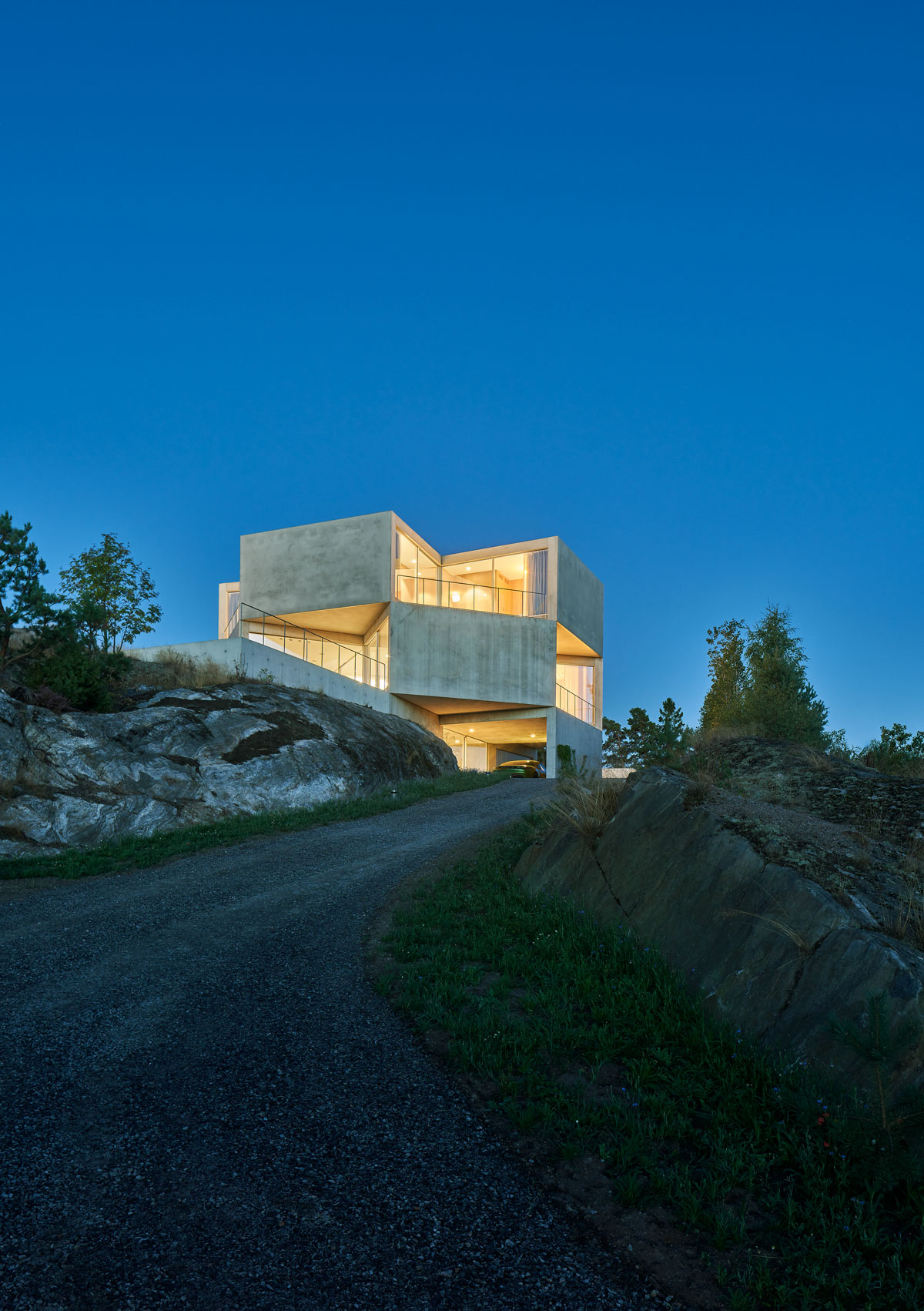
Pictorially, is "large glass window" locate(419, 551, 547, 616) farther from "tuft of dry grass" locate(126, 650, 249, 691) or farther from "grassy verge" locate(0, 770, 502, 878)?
"grassy verge" locate(0, 770, 502, 878)

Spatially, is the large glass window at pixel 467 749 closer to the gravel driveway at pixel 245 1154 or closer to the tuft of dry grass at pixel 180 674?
the tuft of dry grass at pixel 180 674

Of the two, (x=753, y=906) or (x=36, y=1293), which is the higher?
(x=753, y=906)

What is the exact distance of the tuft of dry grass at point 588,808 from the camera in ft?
26.0

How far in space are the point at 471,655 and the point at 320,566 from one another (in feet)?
25.5

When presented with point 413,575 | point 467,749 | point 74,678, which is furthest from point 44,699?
point 467,749

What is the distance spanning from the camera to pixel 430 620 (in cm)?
3431

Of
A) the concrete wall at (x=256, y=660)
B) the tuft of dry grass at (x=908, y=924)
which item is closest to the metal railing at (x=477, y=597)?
the concrete wall at (x=256, y=660)

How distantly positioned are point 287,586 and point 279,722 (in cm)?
1815

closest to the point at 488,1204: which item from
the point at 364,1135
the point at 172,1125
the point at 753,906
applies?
the point at 364,1135

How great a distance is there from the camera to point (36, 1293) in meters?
2.79

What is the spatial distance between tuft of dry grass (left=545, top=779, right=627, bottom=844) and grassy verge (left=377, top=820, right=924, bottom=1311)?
1.45 metres

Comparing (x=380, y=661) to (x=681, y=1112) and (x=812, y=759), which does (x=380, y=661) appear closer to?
(x=812, y=759)

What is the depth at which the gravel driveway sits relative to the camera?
2.92 metres

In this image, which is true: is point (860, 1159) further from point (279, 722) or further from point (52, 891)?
point (279, 722)
